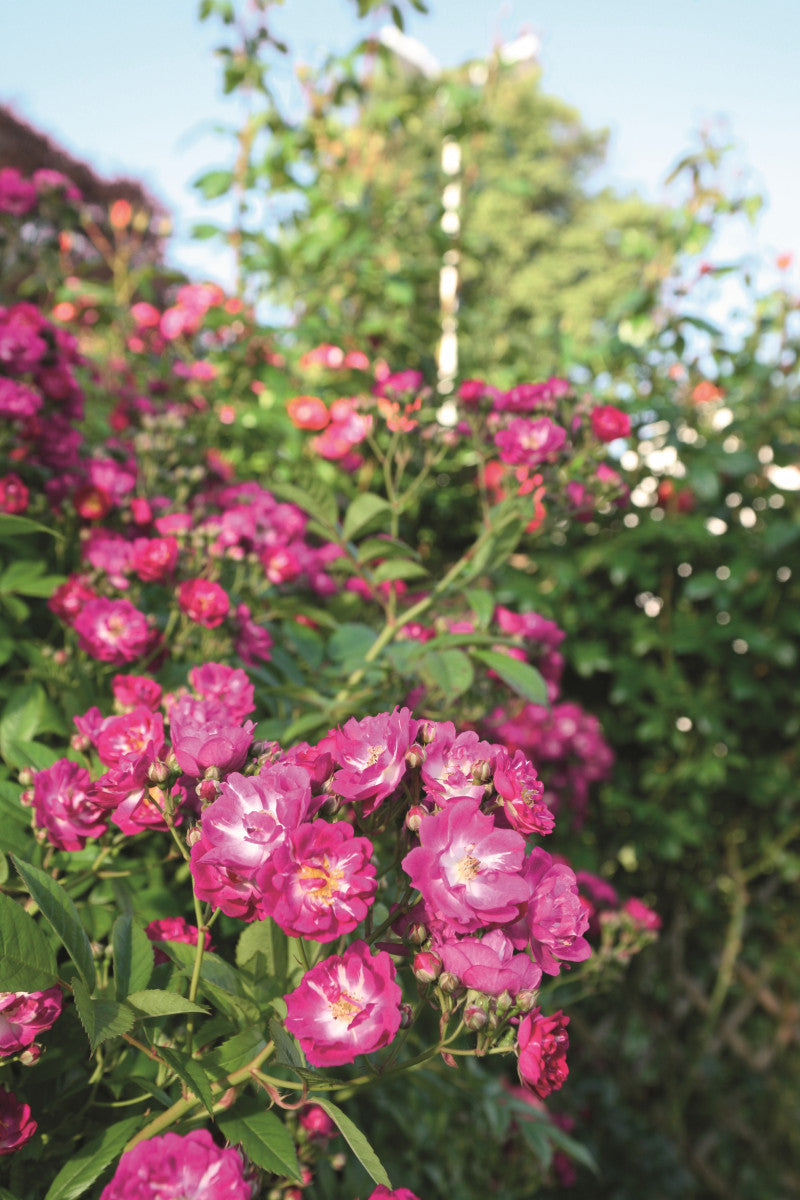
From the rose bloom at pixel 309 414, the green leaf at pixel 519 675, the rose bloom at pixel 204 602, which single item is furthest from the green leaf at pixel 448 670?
the rose bloom at pixel 309 414

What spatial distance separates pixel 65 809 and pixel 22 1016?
0.19 meters

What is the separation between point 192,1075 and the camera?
603 mm

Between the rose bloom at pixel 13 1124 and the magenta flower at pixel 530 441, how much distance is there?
0.97 m

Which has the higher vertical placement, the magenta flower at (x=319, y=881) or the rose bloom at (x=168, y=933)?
the magenta flower at (x=319, y=881)

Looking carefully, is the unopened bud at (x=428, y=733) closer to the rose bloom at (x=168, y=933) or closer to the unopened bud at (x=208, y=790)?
the unopened bud at (x=208, y=790)

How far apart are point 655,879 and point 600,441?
1657 millimetres

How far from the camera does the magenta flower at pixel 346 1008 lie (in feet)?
1.83

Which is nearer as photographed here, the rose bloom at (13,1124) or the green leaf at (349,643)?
the rose bloom at (13,1124)

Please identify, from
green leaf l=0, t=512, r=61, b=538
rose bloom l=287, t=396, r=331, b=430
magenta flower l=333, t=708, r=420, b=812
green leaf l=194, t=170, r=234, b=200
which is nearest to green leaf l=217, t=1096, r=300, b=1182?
magenta flower l=333, t=708, r=420, b=812

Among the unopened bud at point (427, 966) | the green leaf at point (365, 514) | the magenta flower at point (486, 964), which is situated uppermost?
the green leaf at point (365, 514)

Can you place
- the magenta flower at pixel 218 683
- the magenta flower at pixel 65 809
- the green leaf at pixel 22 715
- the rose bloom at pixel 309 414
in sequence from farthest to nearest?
the rose bloom at pixel 309 414 < the green leaf at pixel 22 715 < the magenta flower at pixel 218 683 < the magenta flower at pixel 65 809

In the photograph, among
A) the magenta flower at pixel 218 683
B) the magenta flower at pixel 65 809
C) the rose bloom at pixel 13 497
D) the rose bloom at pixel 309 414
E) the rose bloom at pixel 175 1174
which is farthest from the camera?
the rose bloom at pixel 309 414

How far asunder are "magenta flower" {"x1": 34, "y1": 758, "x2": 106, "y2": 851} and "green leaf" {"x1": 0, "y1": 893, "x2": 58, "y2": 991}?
0.51ft

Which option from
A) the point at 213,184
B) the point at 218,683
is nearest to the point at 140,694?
the point at 218,683
